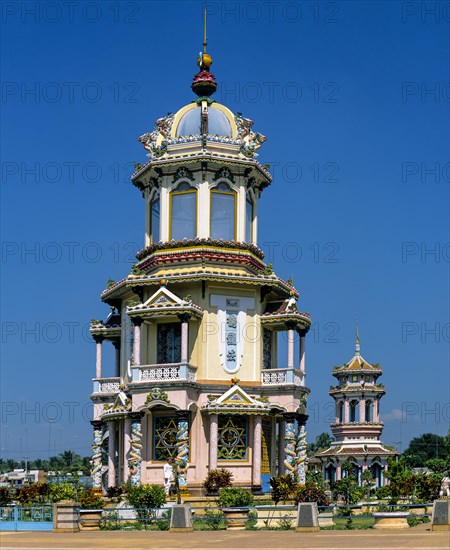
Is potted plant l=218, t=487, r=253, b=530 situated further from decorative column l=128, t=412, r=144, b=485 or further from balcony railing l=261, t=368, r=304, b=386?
balcony railing l=261, t=368, r=304, b=386

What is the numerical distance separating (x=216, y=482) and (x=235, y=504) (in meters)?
3.35

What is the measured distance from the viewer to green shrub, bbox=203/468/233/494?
148 feet

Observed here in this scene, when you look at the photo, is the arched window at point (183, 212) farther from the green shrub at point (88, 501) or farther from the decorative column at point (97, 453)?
the green shrub at point (88, 501)

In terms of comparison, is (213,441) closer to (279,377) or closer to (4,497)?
(279,377)

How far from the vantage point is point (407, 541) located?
27.9 m

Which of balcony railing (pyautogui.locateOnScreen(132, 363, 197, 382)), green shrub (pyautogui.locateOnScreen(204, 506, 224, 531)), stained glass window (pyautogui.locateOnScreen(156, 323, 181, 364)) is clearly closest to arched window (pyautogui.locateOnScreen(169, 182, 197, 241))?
stained glass window (pyautogui.locateOnScreen(156, 323, 181, 364))

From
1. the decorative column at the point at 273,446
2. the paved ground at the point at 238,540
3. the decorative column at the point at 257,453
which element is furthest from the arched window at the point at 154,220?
the paved ground at the point at 238,540

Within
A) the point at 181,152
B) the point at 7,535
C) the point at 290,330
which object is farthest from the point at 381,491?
the point at 7,535

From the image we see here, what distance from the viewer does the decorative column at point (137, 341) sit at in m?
48.0

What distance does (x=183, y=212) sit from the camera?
51.3 meters

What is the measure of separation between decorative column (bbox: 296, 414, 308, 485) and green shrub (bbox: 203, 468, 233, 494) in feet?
17.0

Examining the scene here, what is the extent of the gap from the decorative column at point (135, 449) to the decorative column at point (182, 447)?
1.87 m

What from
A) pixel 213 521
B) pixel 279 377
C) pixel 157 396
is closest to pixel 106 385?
pixel 157 396

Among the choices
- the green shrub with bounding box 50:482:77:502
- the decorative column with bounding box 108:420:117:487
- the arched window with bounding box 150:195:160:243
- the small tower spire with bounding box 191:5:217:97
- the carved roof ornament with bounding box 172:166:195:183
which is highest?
the small tower spire with bounding box 191:5:217:97
